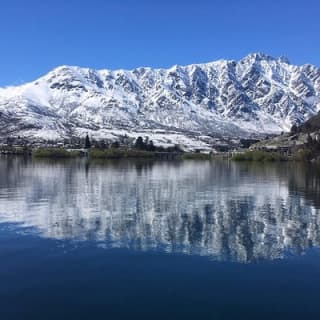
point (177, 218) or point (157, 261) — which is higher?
point (177, 218)

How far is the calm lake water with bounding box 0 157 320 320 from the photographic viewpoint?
2303 centimetres

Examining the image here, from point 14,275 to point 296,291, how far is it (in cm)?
1549

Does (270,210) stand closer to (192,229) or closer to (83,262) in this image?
(192,229)

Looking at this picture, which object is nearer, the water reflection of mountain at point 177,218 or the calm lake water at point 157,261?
the calm lake water at point 157,261

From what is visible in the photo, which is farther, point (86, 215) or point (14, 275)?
point (86, 215)

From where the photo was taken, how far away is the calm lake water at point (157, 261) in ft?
75.6

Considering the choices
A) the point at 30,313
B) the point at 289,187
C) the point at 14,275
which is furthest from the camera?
the point at 289,187

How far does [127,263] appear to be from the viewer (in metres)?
30.3

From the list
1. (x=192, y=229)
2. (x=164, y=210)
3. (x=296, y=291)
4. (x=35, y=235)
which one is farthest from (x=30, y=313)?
(x=164, y=210)

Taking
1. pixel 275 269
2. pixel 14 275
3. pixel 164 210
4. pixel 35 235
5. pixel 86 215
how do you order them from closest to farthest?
1. pixel 14 275
2. pixel 275 269
3. pixel 35 235
4. pixel 86 215
5. pixel 164 210

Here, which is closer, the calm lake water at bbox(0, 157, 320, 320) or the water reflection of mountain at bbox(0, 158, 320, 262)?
the calm lake water at bbox(0, 157, 320, 320)

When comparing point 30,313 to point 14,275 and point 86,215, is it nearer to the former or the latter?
point 14,275

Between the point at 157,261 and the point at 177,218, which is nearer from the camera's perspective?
the point at 157,261

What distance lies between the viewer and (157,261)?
30.9 m
